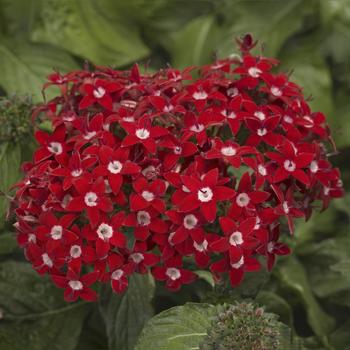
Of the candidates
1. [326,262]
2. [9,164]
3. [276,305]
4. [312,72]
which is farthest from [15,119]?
[312,72]

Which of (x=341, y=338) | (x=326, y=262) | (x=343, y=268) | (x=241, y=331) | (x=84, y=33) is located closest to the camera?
(x=241, y=331)

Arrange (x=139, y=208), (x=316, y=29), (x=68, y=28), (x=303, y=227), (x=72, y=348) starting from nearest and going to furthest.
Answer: (x=139, y=208), (x=72, y=348), (x=303, y=227), (x=68, y=28), (x=316, y=29)

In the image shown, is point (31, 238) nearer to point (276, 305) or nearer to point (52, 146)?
point (52, 146)

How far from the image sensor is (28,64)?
1391 millimetres

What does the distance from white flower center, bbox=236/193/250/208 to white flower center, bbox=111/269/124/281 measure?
165 mm

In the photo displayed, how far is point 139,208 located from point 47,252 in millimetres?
127

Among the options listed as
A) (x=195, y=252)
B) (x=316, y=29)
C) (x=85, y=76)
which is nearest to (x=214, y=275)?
(x=195, y=252)

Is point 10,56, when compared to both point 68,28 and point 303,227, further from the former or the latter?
point 303,227

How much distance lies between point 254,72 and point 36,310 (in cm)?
52

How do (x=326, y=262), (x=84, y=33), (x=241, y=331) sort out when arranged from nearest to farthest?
(x=241, y=331) < (x=326, y=262) < (x=84, y=33)

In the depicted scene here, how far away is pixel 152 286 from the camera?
1052mm

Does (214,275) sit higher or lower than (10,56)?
lower

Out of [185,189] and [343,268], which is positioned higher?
[185,189]

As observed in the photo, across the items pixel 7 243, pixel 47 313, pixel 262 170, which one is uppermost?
pixel 262 170
